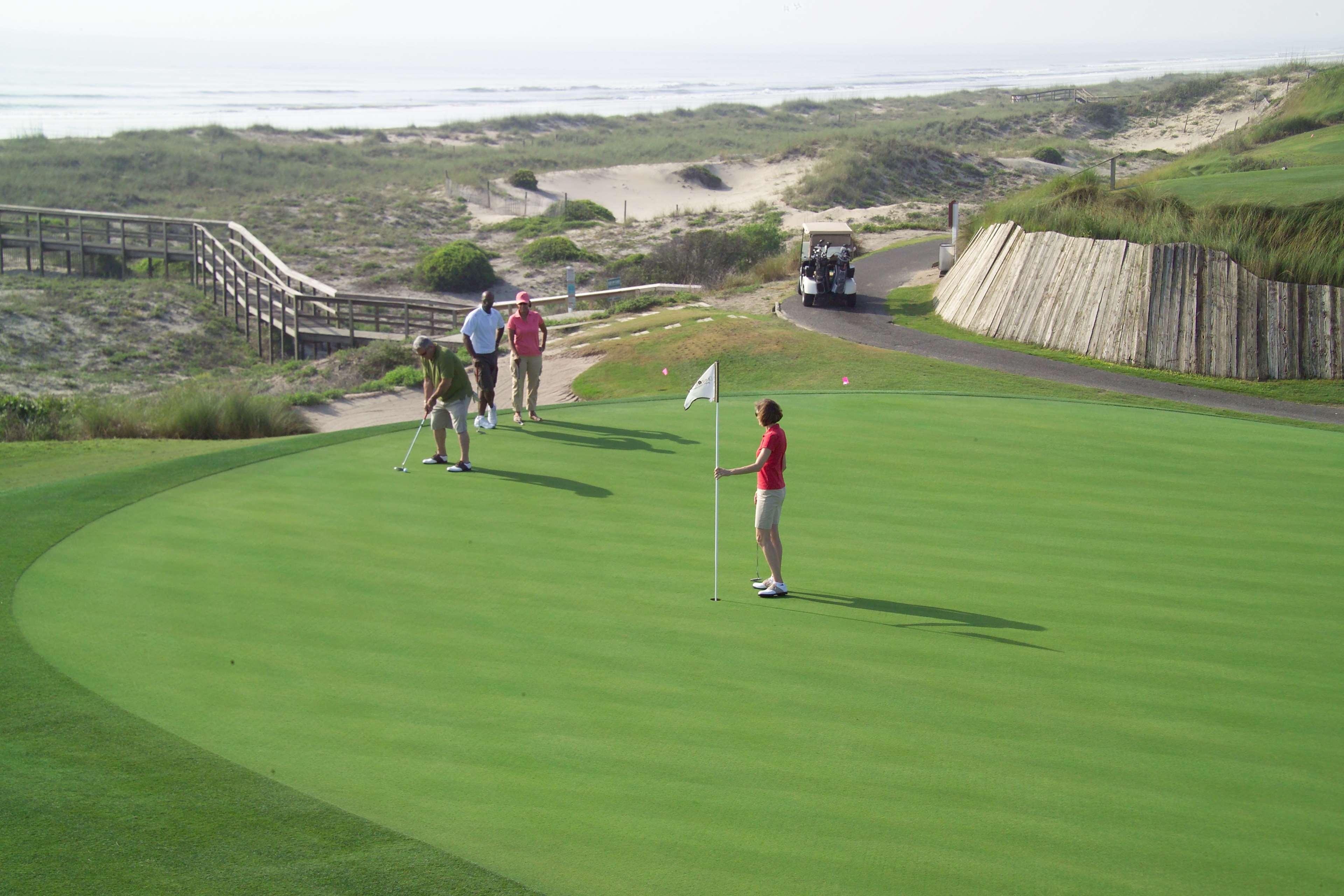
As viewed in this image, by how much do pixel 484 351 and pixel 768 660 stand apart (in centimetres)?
857

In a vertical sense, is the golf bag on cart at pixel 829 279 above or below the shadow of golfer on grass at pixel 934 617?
above

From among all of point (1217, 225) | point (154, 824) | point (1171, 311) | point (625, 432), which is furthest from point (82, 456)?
point (1217, 225)

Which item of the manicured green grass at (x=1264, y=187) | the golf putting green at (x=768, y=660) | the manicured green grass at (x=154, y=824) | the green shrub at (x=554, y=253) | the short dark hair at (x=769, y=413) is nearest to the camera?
the manicured green grass at (x=154, y=824)

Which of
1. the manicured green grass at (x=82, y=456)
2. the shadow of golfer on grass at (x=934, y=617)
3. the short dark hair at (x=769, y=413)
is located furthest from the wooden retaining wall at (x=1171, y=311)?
the manicured green grass at (x=82, y=456)

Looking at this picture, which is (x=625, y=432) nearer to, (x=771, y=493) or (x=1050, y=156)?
(x=771, y=493)

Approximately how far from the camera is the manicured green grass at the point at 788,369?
19.6 meters

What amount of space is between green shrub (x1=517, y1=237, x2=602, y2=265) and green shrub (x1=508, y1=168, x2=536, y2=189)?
64.2 feet

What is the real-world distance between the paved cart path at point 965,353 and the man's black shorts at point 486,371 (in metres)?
10.8

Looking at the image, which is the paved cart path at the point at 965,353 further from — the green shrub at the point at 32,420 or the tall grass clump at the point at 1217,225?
the green shrub at the point at 32,420

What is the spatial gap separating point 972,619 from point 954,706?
1.52 meters

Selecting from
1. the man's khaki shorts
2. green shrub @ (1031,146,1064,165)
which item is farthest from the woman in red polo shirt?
green shrub @ (1031,146,1064,165)

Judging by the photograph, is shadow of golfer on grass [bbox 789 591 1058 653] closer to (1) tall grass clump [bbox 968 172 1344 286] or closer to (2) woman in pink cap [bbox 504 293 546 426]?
(2) woman in pink cap [bbox 504 293 546 426]

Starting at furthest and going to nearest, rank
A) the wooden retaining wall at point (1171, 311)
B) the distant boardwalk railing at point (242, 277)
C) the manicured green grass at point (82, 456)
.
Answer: the distant boardwalk railing at point (242, 277)
the wooden retaining wall at point (1171, 311)
the manicured green grass at point (82, 456)

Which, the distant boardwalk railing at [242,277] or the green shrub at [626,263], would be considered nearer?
the distant boardwalk railing at [242,277]
